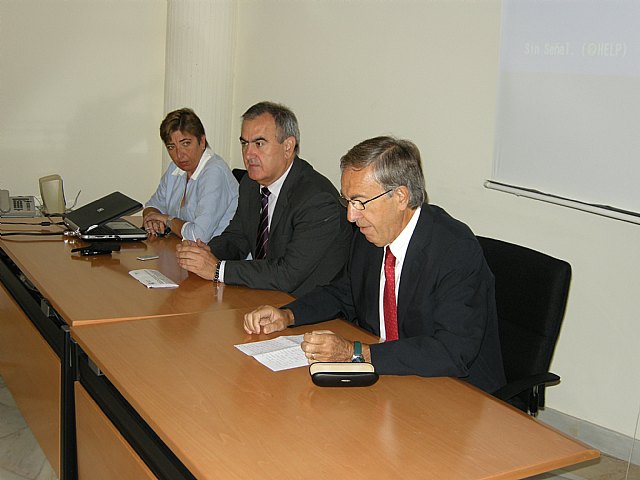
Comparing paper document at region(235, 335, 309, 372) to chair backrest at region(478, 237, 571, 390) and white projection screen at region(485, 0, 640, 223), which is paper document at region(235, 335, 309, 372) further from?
white projection screen at region(485, 0, 640, 223)

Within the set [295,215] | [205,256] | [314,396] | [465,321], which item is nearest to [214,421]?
[314,396]

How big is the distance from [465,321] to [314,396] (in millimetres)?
545

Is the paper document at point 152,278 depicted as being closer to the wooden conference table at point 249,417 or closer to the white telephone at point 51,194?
the wooden conference table at point 249,417

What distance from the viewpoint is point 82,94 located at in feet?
18.2

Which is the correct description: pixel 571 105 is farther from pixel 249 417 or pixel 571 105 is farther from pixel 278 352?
pixel 249 417

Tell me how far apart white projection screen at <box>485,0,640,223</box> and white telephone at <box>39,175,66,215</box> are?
278 cm

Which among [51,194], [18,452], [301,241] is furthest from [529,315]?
[51,194]

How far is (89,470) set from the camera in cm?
247

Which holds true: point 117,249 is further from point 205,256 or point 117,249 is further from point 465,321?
point 465,321

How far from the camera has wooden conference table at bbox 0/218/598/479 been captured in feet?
5.48

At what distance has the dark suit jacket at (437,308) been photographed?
7.14 feet

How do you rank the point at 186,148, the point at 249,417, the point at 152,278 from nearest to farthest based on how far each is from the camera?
the point at 249,417 → the point at 152,278 → the point at 186,148

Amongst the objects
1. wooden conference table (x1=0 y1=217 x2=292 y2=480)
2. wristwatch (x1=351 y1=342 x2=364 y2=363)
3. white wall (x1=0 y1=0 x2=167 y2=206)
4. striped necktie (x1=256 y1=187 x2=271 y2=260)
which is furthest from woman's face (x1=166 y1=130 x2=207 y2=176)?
wristwatch (x1=351 y1=342 x2=364 y2=363)

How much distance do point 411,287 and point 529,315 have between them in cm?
40
